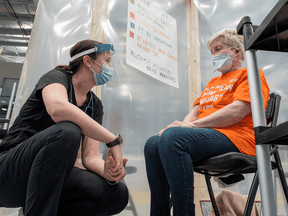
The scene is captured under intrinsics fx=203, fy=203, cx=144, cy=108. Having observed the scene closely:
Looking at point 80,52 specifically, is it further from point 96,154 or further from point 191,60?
point 191,60

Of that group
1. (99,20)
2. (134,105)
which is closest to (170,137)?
(134,105)

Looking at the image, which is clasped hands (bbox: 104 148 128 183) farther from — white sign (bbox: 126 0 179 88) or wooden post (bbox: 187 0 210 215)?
wooden post (bbox: 187 0 210 215)

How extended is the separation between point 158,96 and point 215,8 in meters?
1.30

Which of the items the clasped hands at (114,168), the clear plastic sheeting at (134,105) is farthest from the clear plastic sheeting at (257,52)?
the clasped hands at (114,168)

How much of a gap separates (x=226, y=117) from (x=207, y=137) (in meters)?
0.16

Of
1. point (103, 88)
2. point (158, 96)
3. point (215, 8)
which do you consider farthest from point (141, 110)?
point (215, 8)

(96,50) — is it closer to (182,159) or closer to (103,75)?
(103,75)

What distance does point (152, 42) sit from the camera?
6.42 ft

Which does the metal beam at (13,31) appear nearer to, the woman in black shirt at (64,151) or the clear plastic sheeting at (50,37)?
the clear plastic sheeting at (50,37)

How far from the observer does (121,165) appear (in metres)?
0.86

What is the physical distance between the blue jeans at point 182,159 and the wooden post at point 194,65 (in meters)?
1.04

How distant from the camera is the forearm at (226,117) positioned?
36.2 inches

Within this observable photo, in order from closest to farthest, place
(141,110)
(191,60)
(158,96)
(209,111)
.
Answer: (209,111), (141,110), (158,96), (191,60)

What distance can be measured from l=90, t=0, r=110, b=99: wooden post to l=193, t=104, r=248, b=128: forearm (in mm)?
976
